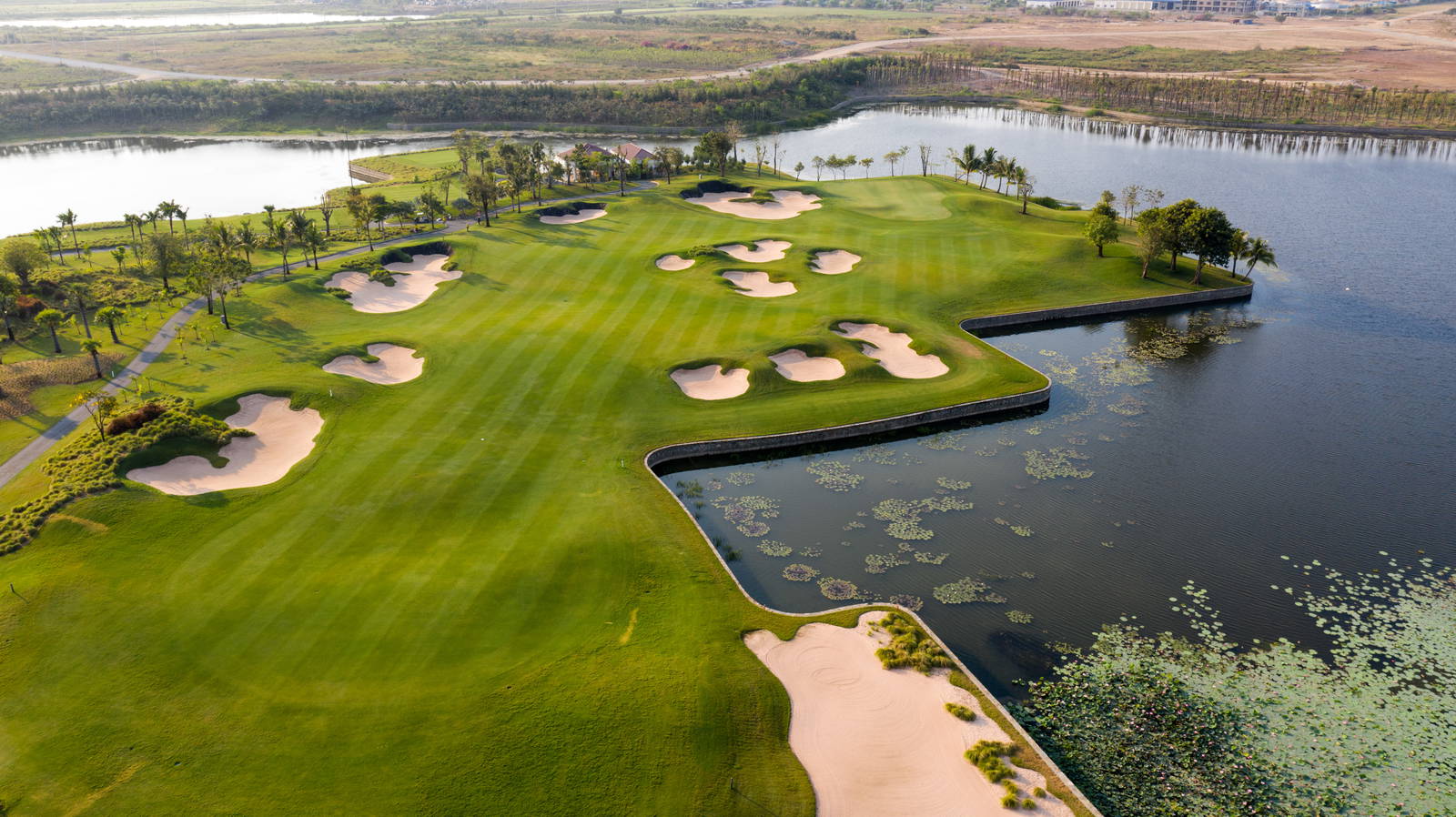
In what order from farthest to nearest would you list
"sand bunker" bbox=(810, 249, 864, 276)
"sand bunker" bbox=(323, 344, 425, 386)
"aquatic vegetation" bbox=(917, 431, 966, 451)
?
"sand bunker" bbox=(810, 249, 864, 276), "sand bunker" bbox=(323, 344, 425, 386), "aquatic vegetation" bbox=(917, 431, 966, 451)

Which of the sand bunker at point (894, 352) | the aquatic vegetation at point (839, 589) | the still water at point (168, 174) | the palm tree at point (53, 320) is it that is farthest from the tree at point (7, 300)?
the aquatic vegetation at point (839, 589)

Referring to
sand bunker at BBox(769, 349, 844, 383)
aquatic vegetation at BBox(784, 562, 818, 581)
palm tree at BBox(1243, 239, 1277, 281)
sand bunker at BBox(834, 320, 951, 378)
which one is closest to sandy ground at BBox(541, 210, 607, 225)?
sand bunker at BBox(834, 320, 951, 378)

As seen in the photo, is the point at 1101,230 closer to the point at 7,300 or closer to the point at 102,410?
the point at 102,410

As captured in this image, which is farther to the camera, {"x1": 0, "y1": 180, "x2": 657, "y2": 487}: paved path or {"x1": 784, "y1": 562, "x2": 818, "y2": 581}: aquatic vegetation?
{"x1": 0, "y1": 180, "x2": 657, "y2": 487}: paved path

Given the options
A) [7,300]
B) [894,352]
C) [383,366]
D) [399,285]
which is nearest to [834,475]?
[894,352]

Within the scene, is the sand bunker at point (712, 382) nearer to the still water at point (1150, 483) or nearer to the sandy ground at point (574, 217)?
the still water at point (1150, 483)

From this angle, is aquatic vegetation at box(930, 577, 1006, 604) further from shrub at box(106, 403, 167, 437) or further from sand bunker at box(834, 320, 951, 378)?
shrub at box(106, 403, 167, 437)
